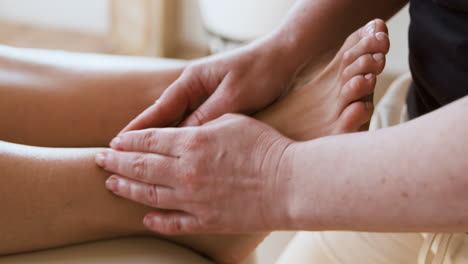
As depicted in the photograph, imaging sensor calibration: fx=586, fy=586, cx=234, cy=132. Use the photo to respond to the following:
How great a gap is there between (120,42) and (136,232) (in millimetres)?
1812

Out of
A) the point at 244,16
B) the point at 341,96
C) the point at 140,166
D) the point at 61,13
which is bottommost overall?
the point at 61,13

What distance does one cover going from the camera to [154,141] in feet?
2.68

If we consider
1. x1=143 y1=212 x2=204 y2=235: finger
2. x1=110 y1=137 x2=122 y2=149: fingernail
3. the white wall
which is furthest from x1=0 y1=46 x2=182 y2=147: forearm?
the white wall

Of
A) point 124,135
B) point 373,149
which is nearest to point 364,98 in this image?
point 373,149

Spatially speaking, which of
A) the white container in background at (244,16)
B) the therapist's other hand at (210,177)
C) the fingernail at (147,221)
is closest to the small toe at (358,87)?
the therapist's other hand at (210,177)

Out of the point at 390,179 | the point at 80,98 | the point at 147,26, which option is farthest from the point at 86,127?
the point at 147,26

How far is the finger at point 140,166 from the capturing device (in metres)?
0.78

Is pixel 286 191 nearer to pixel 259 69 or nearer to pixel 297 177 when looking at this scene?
pixel 297 177

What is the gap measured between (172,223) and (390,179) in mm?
308

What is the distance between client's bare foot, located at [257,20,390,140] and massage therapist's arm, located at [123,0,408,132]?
0.04m

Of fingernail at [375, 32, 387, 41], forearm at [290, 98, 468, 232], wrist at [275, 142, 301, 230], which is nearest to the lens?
forearm at [290, 98, 468, 232]

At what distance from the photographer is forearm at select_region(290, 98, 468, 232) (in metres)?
0.59

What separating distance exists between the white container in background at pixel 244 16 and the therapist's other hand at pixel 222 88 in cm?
92

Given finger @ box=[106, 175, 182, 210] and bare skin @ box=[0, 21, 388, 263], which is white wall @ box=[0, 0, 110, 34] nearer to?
bare skin @ box=[0, 21, 388, 263]
